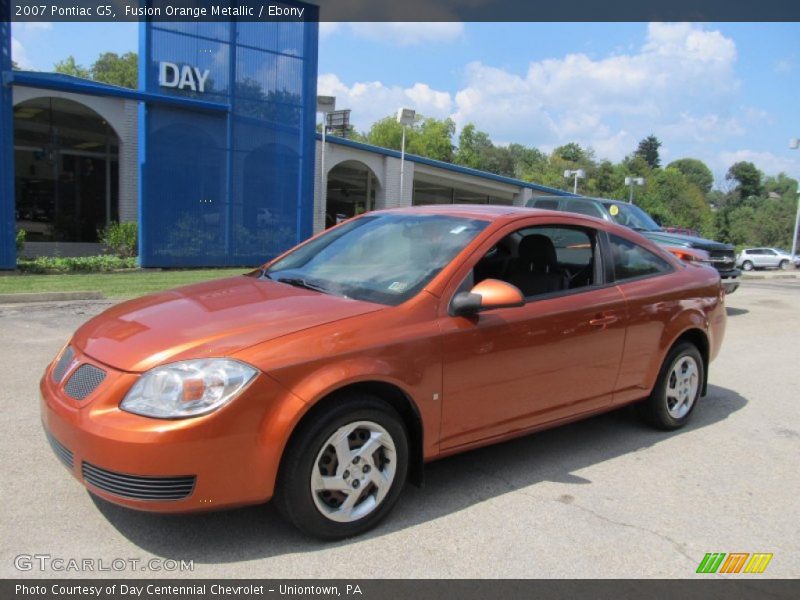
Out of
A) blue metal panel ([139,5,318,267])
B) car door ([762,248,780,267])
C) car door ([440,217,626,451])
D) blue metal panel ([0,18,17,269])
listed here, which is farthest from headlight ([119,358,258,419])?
car door ([762,248,780,267])

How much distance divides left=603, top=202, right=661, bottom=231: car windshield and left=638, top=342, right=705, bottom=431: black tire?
744 centimetres

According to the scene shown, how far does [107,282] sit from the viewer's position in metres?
12.5

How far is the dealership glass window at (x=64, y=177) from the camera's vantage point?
22469 millimetres

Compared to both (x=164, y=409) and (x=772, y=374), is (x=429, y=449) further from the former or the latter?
(x=772, y=374)

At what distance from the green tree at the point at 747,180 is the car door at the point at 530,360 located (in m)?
134

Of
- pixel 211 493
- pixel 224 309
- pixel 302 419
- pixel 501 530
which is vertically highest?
pixel 224 309

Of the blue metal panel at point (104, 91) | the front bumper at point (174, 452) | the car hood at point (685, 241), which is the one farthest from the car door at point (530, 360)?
the blue metal panel at point (104, 91)

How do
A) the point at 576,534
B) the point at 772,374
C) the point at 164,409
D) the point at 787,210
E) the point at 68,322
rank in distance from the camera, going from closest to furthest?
the point at 164,409 < the point at 576,534 < the point at 772,374 < the point at 68,322 < the point at 787,210

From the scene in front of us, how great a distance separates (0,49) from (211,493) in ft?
46.5

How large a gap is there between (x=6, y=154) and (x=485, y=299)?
13229 mm

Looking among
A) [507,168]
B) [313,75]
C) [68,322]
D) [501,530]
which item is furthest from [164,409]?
[507,168]

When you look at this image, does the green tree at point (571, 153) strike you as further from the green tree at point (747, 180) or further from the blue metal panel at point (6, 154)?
the blue metal panel at point (6, 154)

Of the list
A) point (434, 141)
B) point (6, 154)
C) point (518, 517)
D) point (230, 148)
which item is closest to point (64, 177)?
point (230, 148)

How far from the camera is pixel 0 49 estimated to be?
43.2 ft
